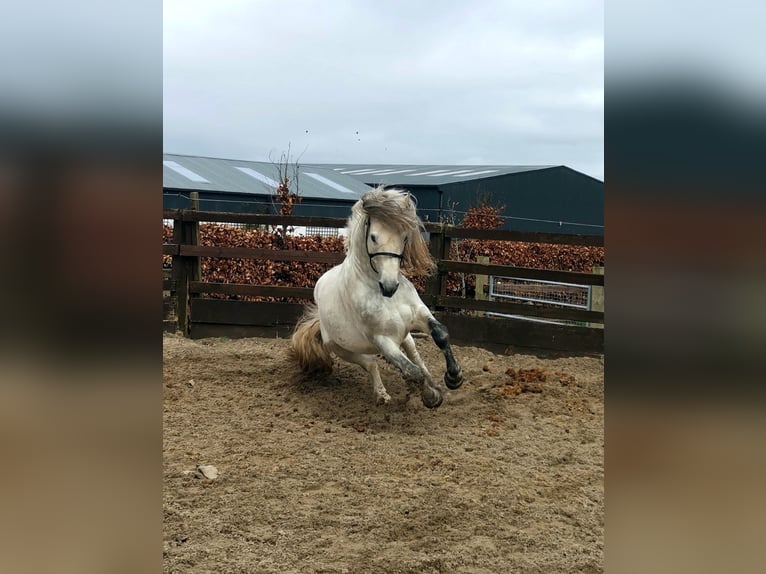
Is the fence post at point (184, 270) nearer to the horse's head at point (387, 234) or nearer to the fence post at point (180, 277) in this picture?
the fence post at point (180, 277)

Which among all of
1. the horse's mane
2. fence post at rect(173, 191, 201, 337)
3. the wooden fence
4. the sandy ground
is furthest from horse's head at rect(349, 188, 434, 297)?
fence post at rect(173, 191, 201, 337)

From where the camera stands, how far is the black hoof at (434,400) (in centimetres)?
427

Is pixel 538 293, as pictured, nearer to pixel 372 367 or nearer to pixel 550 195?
pixel 372 367

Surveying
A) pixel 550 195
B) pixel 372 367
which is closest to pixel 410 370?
pixel 372 367

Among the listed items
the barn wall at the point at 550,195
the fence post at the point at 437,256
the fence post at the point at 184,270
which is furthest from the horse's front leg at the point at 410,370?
the barn wall at the point at 550,195

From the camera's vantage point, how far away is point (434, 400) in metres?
4.27

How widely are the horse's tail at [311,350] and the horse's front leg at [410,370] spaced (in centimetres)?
85

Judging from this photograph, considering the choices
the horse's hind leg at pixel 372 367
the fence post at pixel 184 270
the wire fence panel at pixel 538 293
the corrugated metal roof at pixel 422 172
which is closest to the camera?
the horse's hind leg at pixel 372 367

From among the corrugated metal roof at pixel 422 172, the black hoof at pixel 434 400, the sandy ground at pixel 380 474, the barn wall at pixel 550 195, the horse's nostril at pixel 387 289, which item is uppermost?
the corrugated metal roof at pixel 422 172
